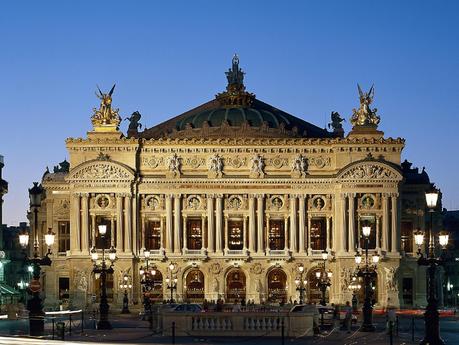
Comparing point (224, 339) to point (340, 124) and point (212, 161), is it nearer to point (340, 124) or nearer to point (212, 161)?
point (212, 161)

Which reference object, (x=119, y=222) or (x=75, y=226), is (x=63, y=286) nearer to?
(x=75, y=226)

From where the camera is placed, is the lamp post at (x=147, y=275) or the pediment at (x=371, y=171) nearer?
the lamp post at (x=147, y=275)

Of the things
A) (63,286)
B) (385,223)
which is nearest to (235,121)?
(385,223)

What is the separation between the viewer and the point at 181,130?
143 meters

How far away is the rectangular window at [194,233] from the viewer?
12594 cm

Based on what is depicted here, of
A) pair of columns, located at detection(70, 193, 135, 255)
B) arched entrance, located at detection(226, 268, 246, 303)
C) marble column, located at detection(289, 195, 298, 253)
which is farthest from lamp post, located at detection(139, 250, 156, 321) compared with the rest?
marble column, located at detection(289, 195, 298, 253)

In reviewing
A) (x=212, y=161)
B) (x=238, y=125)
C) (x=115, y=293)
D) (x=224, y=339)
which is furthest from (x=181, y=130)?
(x=224, y=339)

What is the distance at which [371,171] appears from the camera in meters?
124

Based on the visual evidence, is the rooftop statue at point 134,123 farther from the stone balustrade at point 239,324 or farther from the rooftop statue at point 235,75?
the stone balustrade at point 239,324

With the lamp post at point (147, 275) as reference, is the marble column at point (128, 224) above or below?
above

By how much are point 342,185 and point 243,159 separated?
1030 cm

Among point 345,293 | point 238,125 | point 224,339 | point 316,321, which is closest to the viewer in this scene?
point 224,339

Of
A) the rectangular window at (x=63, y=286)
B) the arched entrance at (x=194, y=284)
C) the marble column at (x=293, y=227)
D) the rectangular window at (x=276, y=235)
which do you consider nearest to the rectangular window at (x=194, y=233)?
the arched entrance at (x=194, y=284)

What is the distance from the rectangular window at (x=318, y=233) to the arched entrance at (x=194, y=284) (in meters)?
11.7
